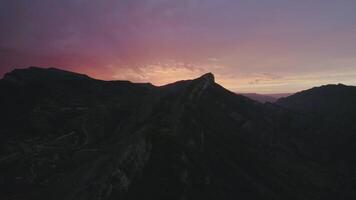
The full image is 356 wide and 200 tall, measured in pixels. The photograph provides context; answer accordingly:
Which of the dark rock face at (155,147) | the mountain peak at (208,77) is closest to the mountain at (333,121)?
the dark rock face at (155,147)

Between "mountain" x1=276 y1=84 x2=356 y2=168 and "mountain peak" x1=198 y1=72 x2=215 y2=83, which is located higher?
"mountain peak" x1=198 y1=72 x2=215 y2=83

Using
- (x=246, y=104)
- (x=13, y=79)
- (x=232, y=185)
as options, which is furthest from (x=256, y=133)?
(x=13, y=79)

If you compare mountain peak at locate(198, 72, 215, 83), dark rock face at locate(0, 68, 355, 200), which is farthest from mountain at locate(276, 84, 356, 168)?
mountain peak at locate(198, 72, 215, 83)

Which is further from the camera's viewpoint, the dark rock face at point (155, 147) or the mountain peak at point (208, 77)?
the mountain peak at point (208, 77)

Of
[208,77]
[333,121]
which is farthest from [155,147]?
[333,121]

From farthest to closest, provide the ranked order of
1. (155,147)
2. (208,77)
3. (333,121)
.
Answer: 1. (333,121)
2. (208,77)
3. (155,147)

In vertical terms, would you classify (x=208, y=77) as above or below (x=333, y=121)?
above

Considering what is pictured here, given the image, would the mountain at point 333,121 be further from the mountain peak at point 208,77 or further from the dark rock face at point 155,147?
the mountain peak at point 208,77

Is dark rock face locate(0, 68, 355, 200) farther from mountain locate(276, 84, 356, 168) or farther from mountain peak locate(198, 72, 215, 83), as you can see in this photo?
mountain locate(276, 84, 356, 168)

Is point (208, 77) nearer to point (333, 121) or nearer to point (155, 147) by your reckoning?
point (333, 121)
